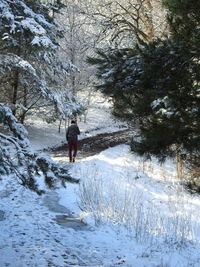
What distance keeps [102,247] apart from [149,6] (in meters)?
12.0

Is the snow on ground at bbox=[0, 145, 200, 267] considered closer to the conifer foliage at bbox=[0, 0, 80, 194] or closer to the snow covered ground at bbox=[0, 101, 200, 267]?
the snow covered ground at bbox=[0, 101, 200, 267]

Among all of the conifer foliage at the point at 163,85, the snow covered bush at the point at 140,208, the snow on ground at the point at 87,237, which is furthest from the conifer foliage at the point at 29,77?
the snow covered bush at the point at 140,208

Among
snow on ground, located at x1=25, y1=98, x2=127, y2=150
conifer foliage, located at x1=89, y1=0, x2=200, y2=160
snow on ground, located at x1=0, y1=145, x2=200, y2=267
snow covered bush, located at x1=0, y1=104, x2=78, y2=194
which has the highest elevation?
conifer foliage, located at x1=89, y1=0, x2=200, y2=160

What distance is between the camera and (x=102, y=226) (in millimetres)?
7848

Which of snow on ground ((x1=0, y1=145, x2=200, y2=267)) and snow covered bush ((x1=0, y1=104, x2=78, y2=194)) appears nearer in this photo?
snow covered bush ((x1=0, y1=104, x2=78, y2=194))

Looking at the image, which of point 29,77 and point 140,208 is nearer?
point 140,208

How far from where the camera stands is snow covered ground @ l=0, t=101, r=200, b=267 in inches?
248

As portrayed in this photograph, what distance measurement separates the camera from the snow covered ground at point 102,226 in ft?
20.6

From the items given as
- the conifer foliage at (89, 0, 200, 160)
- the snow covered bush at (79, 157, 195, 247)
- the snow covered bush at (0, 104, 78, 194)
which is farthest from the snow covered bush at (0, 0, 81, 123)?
the conifer foliage at (89, 0, 200, 160)

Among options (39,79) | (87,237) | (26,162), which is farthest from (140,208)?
(39,79)

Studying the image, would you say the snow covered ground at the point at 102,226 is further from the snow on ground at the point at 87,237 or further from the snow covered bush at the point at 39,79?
the snow covered bush at the point at 39,79

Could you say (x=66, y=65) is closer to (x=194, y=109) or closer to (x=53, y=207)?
(x=53, y=207)

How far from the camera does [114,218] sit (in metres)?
8.12

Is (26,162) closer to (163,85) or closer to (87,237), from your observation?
(163,85)
